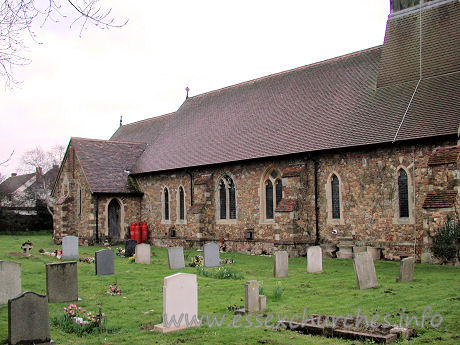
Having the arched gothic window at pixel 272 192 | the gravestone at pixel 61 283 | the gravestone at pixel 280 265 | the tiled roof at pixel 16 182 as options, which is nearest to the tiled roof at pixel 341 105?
the arched gothic window at pixel 272 192

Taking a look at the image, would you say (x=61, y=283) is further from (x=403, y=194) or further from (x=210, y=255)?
(x=403, y=194)

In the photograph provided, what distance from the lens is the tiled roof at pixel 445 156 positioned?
16281mm

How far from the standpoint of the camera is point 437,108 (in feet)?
59.2

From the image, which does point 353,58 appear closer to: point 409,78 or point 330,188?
point 409,78

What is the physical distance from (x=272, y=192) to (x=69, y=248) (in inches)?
359

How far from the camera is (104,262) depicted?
1576 centimetres

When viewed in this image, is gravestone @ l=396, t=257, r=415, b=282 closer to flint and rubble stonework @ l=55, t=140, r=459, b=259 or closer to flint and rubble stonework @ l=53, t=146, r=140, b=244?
flint and rubble stonework @ l=55, t=140, r=459, b=259

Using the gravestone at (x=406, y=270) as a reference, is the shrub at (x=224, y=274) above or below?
below

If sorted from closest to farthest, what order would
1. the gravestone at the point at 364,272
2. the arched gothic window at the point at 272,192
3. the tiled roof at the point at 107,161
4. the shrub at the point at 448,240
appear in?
the gravestone at the point at 364,272 < the shrub at the point at 448,240 < the arched gothic window at the point at 272,192 < the tiled roof at the point at 107,161

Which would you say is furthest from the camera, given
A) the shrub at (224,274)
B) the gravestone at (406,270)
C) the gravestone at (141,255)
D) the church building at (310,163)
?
the gravestone at (141,255)

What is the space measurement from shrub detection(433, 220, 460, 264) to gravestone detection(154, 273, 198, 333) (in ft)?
33.5

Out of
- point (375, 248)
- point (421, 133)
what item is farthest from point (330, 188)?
point (421, 133)

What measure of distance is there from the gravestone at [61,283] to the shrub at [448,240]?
1142cm

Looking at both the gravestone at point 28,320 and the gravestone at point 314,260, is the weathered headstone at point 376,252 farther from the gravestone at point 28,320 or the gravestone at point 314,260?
the gravestone at point 28,320
